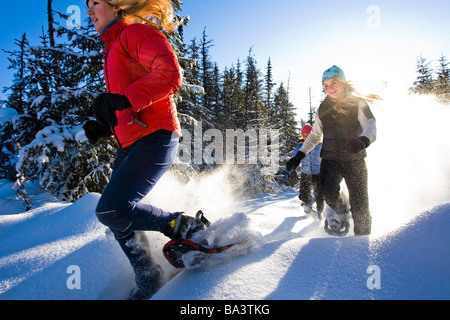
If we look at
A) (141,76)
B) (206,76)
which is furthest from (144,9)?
(206,76)

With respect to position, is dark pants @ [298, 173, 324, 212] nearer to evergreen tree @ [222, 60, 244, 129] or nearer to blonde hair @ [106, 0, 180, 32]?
blonde hair @ [106, 0, 180, 32]

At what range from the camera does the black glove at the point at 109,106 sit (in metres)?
1.45

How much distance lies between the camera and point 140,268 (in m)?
1.84

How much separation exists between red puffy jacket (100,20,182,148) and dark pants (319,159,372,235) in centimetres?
205

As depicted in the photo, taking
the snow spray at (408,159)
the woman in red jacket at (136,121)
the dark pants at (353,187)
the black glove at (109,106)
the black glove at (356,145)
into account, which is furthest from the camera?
the snow spray at (408,159)

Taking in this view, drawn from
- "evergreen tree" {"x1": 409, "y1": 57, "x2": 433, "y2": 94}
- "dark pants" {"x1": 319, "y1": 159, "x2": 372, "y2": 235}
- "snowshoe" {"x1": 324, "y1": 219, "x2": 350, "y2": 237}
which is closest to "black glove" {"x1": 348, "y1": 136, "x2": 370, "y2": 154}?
"dark pants" {"x1": 319, "y1": 159, "x2": 372, "y2": 235}

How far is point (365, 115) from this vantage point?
275 centimetres

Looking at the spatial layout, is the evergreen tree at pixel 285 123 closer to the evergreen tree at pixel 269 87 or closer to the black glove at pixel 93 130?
the evergreen tree at pixel 269 87

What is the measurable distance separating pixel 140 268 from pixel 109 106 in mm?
1221

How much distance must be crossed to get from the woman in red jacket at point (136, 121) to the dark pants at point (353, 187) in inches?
78.3

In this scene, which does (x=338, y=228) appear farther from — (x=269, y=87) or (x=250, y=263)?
(x=269, y=87)

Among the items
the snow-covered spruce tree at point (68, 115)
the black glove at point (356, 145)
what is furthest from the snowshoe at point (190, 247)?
the snow-covered spruce tree at point (68, 115)

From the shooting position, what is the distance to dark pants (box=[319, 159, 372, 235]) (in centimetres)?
279

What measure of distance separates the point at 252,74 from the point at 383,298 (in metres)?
27.9
